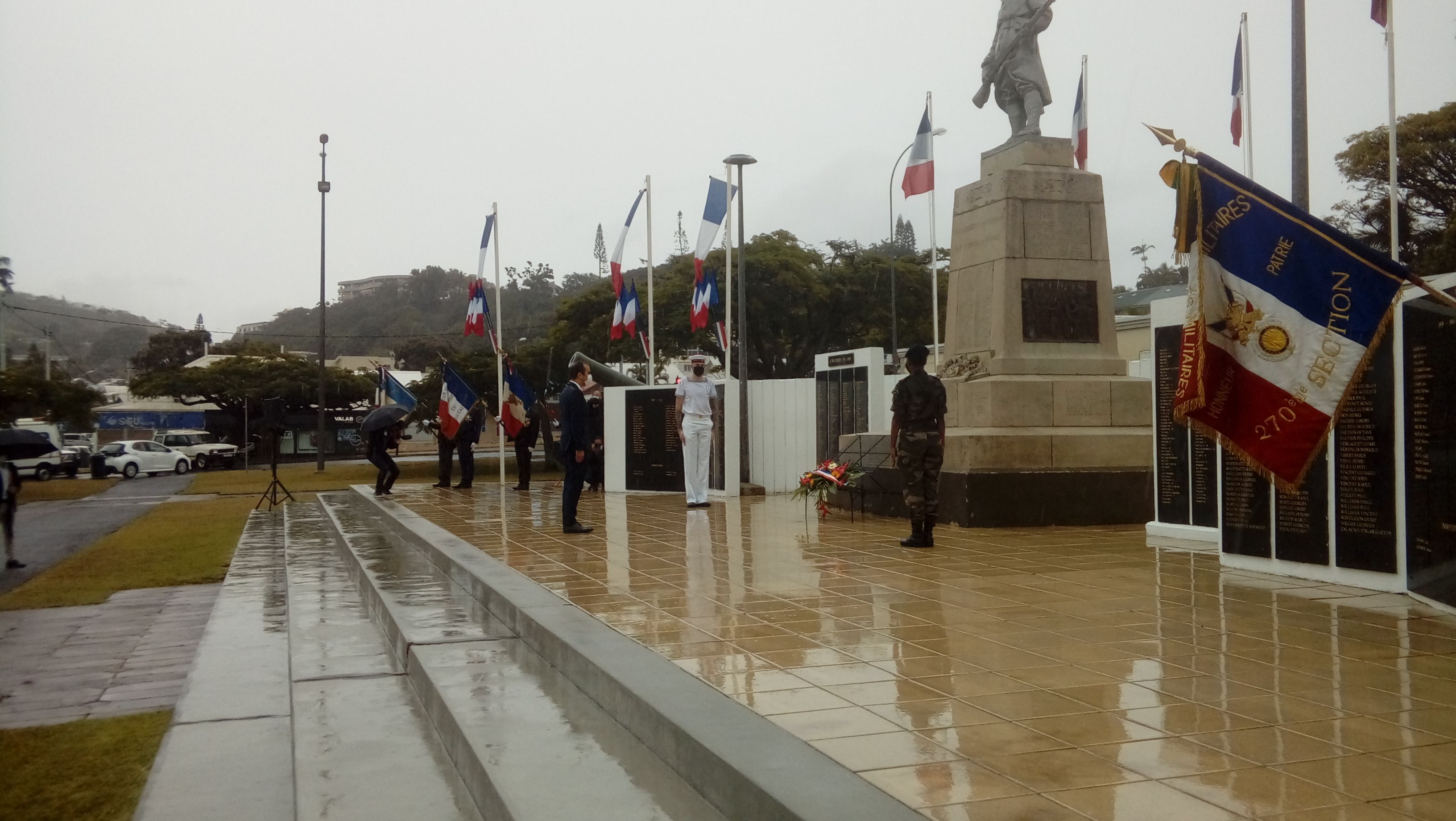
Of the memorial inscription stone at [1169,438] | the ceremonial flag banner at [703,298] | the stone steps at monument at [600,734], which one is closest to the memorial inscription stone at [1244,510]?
the memorial inscription stone at [1169,438]

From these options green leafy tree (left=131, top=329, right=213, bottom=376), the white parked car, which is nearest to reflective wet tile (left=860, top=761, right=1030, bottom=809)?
the white parked car

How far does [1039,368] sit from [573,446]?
15.9 feet

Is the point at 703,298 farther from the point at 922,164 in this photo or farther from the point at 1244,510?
the point at 1244,510

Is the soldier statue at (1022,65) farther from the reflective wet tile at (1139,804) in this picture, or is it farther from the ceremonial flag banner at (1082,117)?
the reflective wet tile at (1139,804)

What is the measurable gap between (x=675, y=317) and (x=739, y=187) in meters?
17.0

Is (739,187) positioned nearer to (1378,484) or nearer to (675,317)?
(1378,484)

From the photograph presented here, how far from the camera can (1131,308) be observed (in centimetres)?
4362

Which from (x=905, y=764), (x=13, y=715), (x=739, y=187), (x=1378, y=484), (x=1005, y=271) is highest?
(x=739, y=187)

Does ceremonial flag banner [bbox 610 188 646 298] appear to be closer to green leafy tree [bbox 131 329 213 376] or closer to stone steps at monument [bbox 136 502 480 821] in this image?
stone steps at monument [bbox 136 502 480 821]

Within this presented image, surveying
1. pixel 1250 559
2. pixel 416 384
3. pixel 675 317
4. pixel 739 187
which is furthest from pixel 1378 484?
pixel 416 384

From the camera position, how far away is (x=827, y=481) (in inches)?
479

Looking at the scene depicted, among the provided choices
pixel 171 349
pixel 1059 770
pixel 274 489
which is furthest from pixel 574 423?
pixel 171 349

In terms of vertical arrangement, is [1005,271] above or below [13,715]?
above

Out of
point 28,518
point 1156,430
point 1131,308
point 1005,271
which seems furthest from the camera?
point 1131,308
